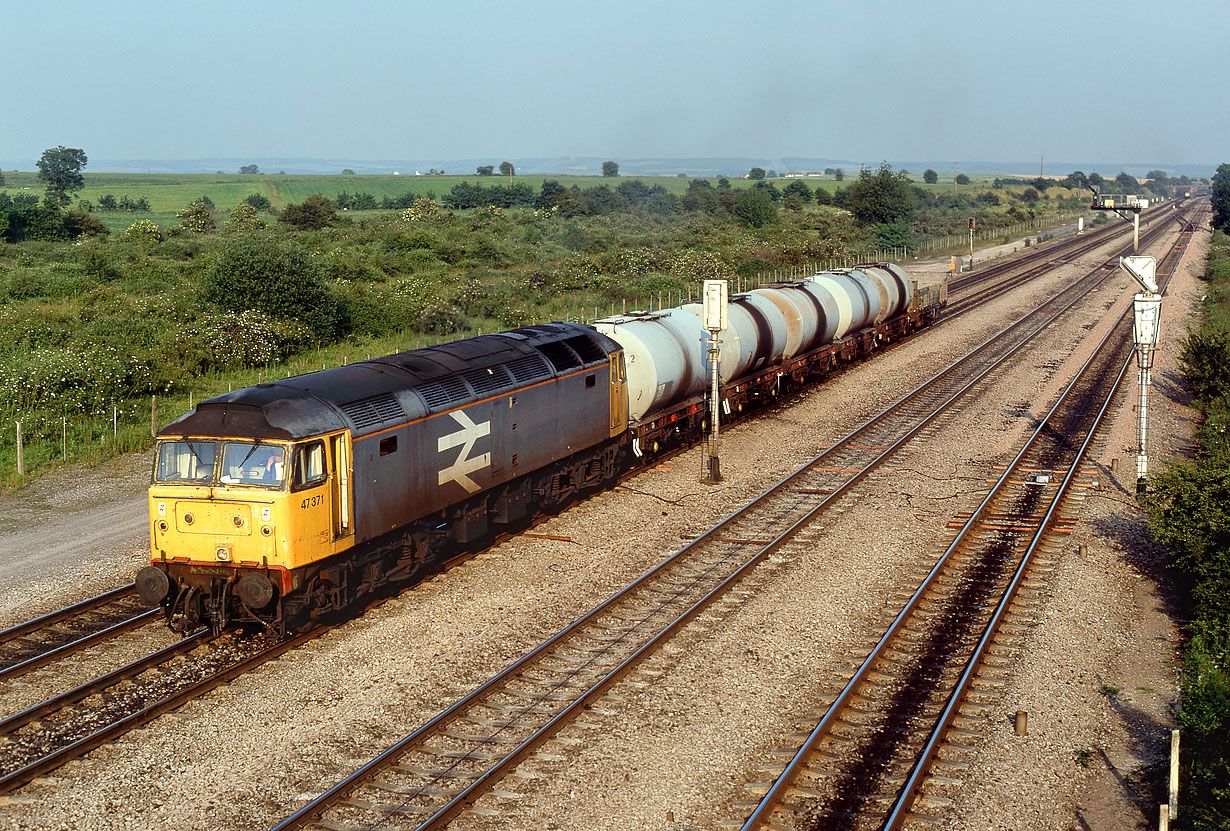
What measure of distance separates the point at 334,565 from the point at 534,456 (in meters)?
5.83

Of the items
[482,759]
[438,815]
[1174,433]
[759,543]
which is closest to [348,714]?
[482,759]

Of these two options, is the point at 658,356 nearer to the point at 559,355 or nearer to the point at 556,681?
the point at 559,355

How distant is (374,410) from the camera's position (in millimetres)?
16609

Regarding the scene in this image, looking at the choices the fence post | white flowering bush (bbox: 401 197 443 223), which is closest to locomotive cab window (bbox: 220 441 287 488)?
the fence post

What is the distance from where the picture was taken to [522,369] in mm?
20656

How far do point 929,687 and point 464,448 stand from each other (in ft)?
27.4

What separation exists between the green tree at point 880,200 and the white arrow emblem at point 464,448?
89.0m

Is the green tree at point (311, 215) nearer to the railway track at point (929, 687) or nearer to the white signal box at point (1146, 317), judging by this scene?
the white signal box at point (1146, 317)

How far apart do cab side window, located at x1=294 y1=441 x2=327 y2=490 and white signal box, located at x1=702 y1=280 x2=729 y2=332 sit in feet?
39.5

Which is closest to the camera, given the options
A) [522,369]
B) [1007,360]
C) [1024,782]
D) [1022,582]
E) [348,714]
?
[1024,782]

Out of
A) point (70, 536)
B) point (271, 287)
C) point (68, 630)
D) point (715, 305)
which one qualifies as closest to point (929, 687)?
point (68, 630)

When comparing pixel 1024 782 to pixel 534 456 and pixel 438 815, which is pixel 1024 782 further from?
pixel 534 456

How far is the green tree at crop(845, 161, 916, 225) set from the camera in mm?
103875

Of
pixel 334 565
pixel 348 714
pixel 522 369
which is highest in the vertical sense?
pixel 522 369
